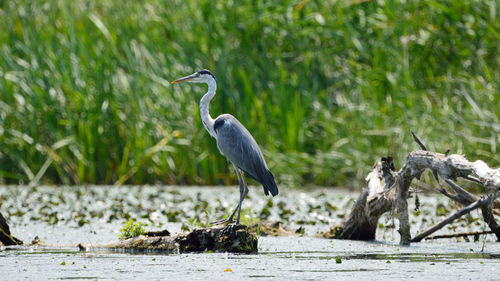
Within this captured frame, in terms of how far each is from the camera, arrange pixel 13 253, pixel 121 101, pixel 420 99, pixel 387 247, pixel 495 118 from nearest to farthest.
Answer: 1. pixel 13 253
2. pixel 387 247
3. pixel 495 118
4. pixel 420 99
5. pixel 121 101

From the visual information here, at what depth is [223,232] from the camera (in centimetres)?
570

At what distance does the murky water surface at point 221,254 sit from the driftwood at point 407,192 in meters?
0.16

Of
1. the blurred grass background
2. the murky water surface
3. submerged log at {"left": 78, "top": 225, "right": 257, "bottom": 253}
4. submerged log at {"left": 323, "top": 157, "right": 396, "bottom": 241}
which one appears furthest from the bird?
the blurred grass background

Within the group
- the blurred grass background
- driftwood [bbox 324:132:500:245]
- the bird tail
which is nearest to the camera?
Result: driftwood [bbox 324:132:500:245]

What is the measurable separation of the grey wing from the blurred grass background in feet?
11.7

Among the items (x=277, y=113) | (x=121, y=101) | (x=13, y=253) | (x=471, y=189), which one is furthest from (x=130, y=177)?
(x=13, y=253)

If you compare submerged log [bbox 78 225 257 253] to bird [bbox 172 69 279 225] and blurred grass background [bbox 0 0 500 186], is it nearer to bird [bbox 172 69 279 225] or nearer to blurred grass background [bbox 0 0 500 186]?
bird [bbox 172 69 279 225]

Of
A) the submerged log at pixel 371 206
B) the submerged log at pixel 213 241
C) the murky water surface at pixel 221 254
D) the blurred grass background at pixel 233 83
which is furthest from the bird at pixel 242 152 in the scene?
the blurred grass background at pixel 233 83

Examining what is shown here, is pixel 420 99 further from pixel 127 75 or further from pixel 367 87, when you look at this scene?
pixel 127 75

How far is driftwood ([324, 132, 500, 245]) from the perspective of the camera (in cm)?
Answer: 531

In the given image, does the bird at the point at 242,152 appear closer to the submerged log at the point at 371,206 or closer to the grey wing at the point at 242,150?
the grey wing at the point at 242,150

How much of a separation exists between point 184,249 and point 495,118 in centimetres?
477

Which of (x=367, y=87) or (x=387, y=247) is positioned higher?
(x=367, y=87)

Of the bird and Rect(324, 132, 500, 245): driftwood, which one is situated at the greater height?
the bird
